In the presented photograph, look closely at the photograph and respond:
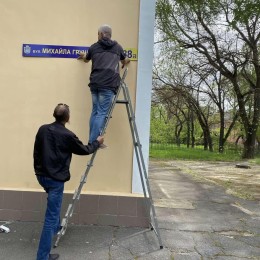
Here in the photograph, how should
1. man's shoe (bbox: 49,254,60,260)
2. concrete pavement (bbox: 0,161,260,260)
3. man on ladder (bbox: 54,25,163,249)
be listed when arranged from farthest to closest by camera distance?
1. man on ladder (bbox: 54,25,163,249)
2. concrete pavement (bbox: 0,161,260,260)
3. man's shoe (bbox: 49,254,60,260)

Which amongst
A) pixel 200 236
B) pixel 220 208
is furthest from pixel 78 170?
pixel 220 208

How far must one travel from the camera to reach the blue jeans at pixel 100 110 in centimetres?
506

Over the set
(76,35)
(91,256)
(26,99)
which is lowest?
(91,256)

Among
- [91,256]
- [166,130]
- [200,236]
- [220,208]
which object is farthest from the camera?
[166,130]

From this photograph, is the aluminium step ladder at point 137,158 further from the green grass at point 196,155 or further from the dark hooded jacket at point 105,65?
the green grass at point 196,155

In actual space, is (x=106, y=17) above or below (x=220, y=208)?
above

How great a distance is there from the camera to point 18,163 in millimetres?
5918

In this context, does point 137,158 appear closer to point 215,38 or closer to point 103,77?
point 103,77

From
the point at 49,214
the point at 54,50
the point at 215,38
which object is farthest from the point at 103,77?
the point at 215,38

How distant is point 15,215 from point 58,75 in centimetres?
227

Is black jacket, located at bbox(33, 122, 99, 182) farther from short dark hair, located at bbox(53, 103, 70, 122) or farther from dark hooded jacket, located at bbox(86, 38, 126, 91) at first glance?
dark hooded jacket, located at bbox(86, 38, 126, 91)

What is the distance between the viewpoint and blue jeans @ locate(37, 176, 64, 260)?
425 cm

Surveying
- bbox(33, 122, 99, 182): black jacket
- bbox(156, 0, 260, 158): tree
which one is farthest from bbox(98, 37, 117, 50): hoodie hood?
bbox(156, 0, 260, 158): tree

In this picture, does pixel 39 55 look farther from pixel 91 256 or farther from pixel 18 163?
pixel 91 256
